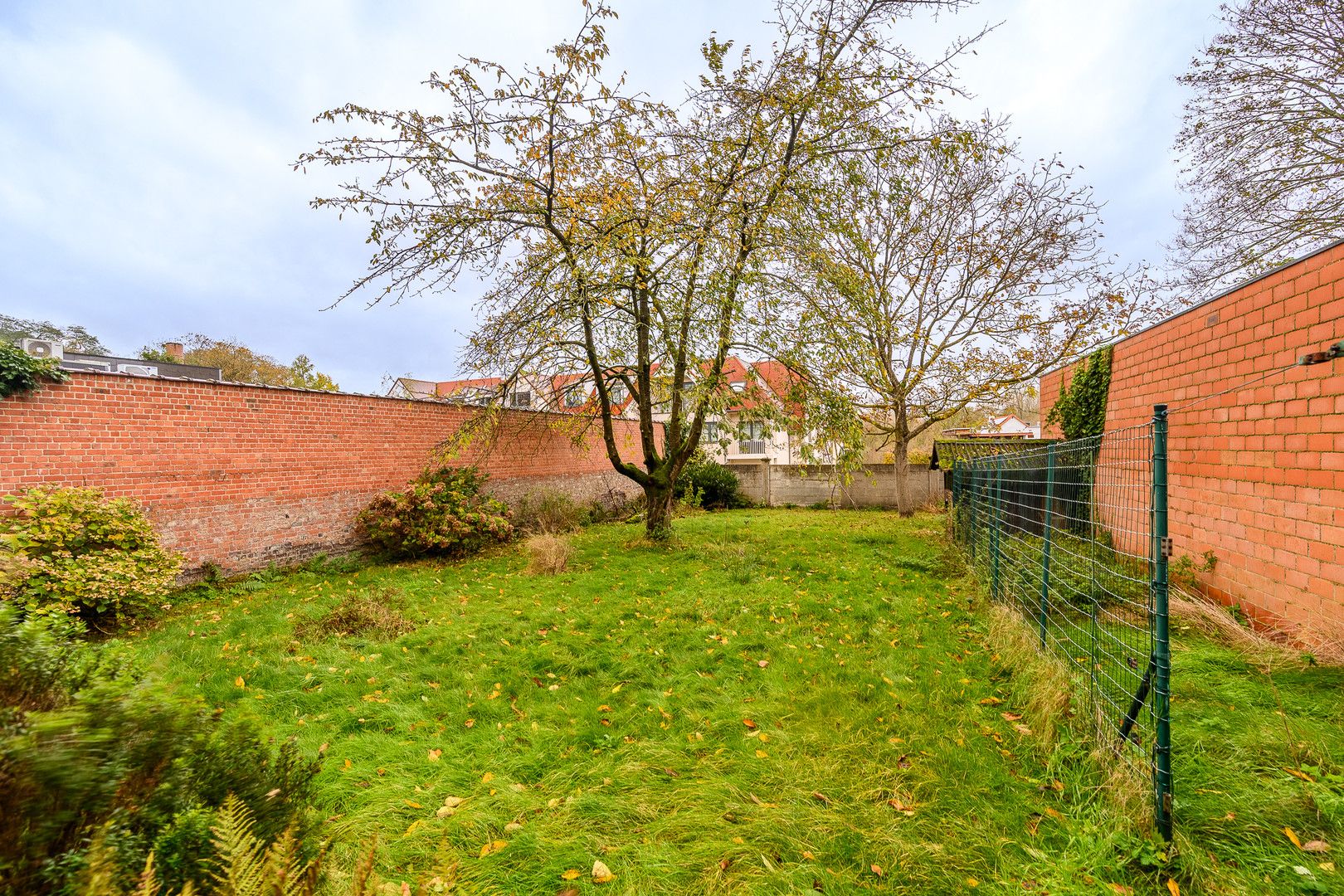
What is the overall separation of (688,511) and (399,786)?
1273 cm

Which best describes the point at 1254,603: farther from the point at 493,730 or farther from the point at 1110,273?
the point at 1110,273

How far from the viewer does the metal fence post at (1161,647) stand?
83.5 inches

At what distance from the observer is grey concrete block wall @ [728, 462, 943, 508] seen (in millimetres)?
16438

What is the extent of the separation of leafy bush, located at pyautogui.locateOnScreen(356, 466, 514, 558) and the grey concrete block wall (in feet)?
31.9

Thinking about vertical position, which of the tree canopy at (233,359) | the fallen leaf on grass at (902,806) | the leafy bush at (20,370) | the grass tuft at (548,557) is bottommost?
the fallen leaf on grass at (902,806)

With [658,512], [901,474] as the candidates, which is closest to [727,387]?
[658,512]

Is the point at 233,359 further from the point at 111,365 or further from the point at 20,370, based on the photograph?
the point at 20,370

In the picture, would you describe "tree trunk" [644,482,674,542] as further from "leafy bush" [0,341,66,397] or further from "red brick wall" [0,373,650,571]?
"leafy bush" [0,341,66,397]

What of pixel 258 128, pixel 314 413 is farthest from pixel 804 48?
pixel 314 413

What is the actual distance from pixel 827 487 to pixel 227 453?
14.7 m

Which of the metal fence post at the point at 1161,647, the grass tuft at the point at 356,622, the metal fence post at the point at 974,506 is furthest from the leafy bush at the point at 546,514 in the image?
the metal fence post at the point at 1161,647

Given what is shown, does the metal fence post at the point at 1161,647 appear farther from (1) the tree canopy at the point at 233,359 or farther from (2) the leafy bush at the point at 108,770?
(1) the tree canopy at the point at 233,359

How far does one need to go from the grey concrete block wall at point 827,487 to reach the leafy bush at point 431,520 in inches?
383

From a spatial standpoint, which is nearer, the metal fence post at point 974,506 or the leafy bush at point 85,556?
the leafy bush at point 85,556
